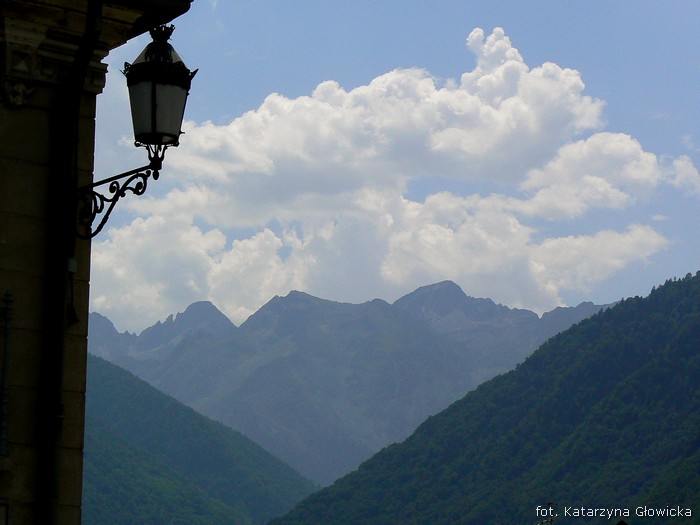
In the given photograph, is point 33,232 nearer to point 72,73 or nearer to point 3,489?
point 72,73

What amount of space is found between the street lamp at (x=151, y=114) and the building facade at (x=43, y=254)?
24 cm

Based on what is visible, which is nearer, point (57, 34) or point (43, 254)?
point (43, 254)

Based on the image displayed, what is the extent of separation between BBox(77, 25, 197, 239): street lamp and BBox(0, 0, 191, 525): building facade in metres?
0.24

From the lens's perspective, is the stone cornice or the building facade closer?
the building facade

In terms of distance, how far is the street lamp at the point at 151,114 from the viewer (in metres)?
8.28

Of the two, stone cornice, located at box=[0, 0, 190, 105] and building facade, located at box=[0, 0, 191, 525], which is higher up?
stone cornice, located at box=[0, 0, 190, 105]

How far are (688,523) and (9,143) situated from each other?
14616 cm

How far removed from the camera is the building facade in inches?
324

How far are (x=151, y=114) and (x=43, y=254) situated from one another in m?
1.15

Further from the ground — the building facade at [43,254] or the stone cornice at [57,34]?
the stone cornice at [57,34]

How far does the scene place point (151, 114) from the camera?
8297 mm

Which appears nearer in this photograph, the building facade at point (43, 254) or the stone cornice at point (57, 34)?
the building facade at point (43, 254)

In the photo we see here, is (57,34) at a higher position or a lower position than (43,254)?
higher

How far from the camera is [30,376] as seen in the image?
27.2 ft
